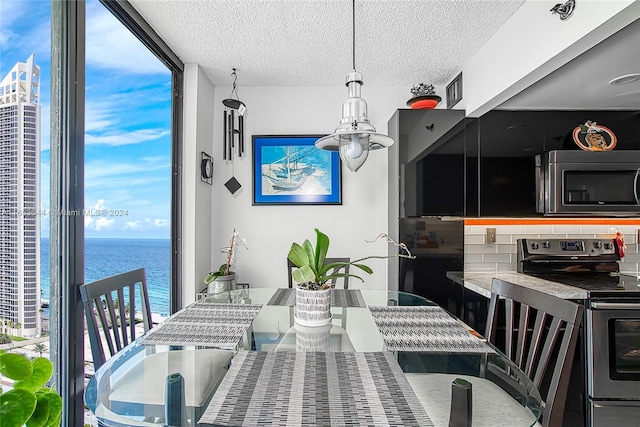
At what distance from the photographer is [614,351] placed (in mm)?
1894

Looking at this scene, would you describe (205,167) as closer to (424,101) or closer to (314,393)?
(424,101)

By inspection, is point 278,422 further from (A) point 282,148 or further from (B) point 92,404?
(A) point 282,148

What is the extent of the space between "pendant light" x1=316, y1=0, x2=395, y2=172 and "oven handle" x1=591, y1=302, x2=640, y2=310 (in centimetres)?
144

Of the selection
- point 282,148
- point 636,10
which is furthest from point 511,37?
point 282,148

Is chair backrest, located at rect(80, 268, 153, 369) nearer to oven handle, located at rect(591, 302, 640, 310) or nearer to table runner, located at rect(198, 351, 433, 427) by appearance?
table runner, located at rect(198, 351, 433, 427)

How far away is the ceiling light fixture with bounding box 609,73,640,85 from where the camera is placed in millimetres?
2195

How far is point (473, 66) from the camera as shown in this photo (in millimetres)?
2584

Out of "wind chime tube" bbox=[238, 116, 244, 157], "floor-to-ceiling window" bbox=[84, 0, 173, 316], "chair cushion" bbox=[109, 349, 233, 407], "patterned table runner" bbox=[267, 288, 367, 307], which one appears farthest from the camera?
"wind chime tube" bbox=[238, 116, 244, 157]

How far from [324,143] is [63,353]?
142 centimetres

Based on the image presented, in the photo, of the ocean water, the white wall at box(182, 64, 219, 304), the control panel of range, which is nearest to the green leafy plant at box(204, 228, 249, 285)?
the white wall at box(182, 64, 219, 304)

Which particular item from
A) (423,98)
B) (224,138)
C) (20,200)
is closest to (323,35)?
(423,98)

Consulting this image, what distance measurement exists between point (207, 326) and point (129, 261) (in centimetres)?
97

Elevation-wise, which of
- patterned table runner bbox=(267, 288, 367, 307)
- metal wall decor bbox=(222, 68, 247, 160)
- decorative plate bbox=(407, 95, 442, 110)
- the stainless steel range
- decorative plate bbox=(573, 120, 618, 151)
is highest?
decorative plate bbox=(407, 95, 442, 110)

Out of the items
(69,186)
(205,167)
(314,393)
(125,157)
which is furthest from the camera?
(205,167)
